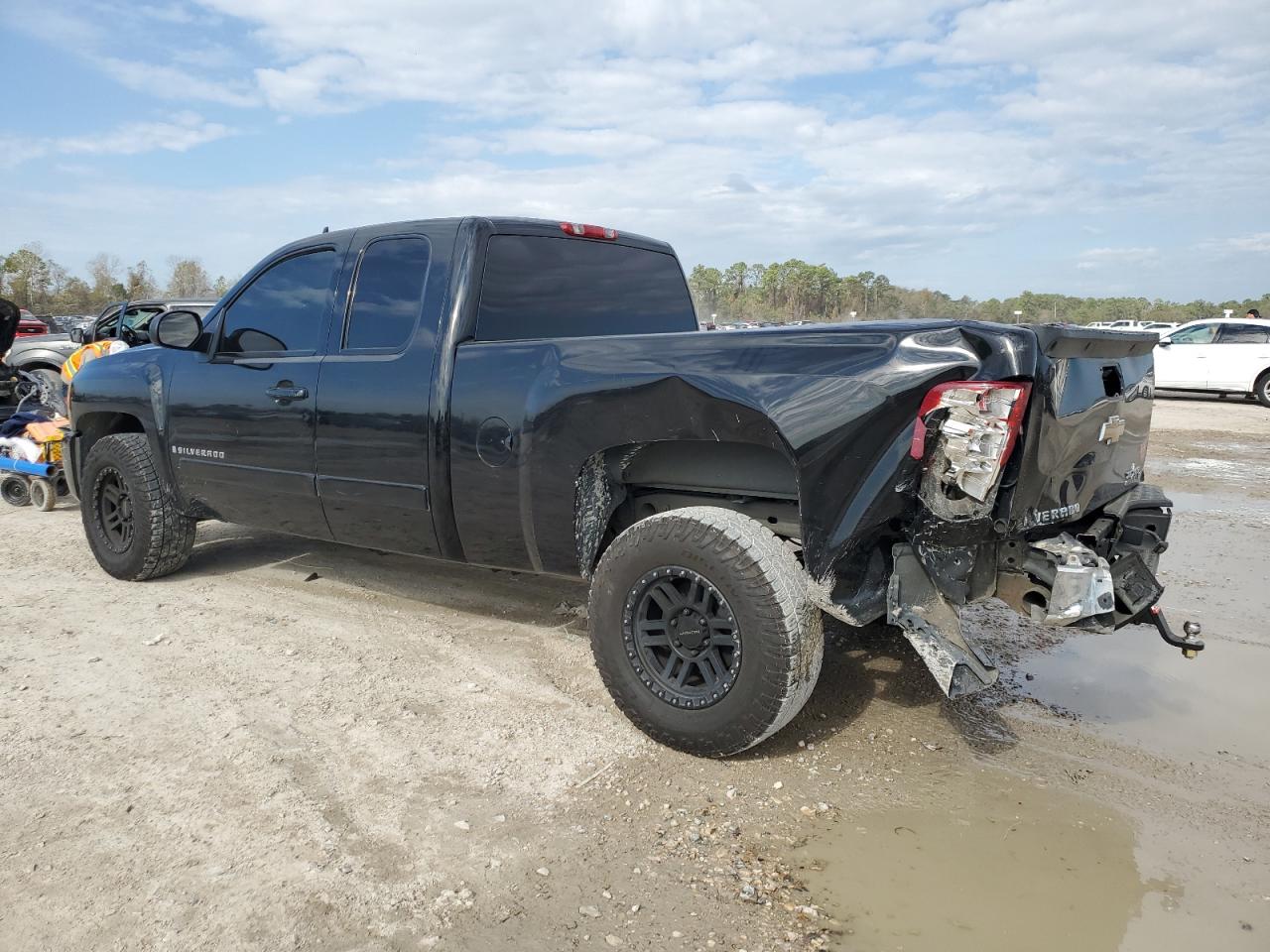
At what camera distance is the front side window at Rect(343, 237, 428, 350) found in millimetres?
4316

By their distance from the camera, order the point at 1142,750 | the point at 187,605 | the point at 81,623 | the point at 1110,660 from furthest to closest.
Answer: the point at 187,605 → the point at 81,623 → the point at 1110,660 → the point at 1142,750

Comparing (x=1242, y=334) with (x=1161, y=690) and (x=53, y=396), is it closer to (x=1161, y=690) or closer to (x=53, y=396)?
(x=1161, y=690)

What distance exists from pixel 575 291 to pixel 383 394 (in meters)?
1.06

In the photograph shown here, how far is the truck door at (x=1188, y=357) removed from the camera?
57.4 feet

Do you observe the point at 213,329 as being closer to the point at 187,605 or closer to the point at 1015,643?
the point at 187,605

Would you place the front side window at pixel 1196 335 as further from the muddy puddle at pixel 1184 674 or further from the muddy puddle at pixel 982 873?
the muddy puddle at pixel 982 873

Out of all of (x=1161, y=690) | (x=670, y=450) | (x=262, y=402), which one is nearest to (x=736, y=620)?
(x=670, y=450)

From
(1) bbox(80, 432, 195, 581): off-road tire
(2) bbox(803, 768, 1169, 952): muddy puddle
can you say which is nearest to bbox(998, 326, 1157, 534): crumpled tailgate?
(2) bbox(803, 768, 1169, 952): muddy puddle

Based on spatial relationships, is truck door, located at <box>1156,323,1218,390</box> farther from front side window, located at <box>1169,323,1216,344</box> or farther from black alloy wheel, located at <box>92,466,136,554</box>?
black alloy wheel, located at <box>92,466,136,554</box>

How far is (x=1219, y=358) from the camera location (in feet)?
57.0

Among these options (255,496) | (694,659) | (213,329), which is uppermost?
(213,329)

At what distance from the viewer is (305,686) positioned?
412cm

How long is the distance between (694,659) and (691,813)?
0.53 meters

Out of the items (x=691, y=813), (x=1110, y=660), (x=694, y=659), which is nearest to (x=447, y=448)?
(x=694, y=659)
